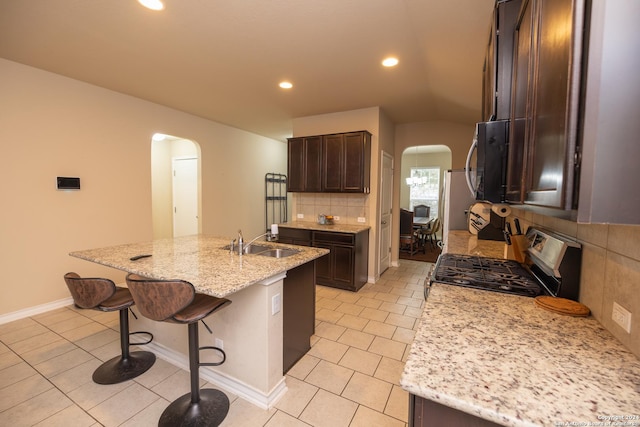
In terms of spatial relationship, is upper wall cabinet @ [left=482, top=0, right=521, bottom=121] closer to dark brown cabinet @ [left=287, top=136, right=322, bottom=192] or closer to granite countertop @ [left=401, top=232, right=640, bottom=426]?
granite countertop @ [left=401, top=232, right=640, bottom=426]

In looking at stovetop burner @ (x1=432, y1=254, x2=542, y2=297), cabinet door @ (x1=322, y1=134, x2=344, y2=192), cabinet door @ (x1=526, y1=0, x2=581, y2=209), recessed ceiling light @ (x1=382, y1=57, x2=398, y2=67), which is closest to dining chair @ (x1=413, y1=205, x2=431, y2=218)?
cabinet door @ (x1=322, y1=134, x2=344, y2=192)

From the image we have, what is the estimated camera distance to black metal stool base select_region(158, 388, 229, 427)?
5.33ft

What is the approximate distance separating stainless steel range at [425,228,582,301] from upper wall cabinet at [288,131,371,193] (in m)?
2.33

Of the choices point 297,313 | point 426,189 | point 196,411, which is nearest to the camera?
point 196,411

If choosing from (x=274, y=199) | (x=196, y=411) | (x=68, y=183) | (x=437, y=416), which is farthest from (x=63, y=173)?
(x=437, y=416)

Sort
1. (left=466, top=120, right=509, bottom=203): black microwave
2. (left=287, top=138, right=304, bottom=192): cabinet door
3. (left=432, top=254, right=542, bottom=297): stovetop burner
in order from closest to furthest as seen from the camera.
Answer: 1. (left=466, top=120, right=509, bottom=203): black microwave
2. (left=432, top=254, right=542, bottom=297): stovetop burner
3. (left=287, top=138, right=304, bottom=192): cabinet door

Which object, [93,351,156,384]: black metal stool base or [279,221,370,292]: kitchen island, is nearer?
[93,351,156,384]: black metal stool base

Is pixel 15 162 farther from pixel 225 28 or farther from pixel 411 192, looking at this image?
pixel 411 192

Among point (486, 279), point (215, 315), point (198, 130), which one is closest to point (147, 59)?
point (198, 130)

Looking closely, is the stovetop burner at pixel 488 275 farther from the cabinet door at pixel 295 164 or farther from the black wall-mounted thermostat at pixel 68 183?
the black wall-mounted thermostat at pixel 68 183

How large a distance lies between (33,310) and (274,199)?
4630mm

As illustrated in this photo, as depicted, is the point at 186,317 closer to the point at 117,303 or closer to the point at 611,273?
the point at 117,303

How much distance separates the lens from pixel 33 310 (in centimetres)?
300

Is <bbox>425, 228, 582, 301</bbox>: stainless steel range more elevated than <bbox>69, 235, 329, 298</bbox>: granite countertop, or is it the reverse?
<bbox>425, 228, 582, 301</bbox>: stainless steel range
